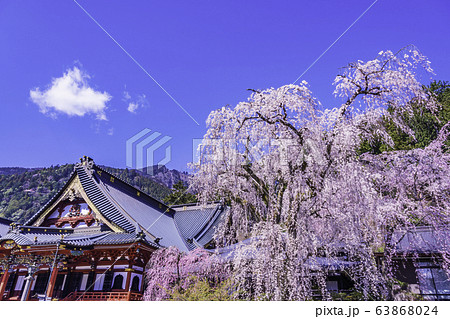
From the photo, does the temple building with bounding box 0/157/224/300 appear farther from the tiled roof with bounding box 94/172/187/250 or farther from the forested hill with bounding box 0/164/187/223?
the forested hill with bounding box 0/164/187/223

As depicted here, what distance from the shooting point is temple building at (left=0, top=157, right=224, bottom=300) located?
10461mm

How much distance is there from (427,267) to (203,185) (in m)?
8.98

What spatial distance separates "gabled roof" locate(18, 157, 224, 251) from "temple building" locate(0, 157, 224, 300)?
44mm

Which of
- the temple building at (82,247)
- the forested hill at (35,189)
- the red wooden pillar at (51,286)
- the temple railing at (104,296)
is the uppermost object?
the forested hill at (35,189)

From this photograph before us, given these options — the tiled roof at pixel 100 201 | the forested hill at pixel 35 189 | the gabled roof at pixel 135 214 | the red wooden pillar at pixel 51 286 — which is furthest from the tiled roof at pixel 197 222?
the forested hill at pixel 35 189

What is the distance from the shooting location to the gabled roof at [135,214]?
40.6ft

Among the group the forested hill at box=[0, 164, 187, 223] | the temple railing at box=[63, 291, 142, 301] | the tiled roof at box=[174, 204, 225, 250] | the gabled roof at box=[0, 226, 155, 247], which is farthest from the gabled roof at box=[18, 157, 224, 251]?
the forested hill at box=[0, 164, 187, 223]

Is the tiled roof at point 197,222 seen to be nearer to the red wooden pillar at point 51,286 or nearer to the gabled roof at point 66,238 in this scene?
the gabled roof at point 66,238

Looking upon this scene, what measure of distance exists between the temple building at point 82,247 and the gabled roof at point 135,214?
44 mm

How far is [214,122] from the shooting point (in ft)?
24.1

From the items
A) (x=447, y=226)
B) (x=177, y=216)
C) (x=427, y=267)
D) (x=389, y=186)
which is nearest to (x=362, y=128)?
(x=389, y=186)

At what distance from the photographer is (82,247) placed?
10367 millimetres

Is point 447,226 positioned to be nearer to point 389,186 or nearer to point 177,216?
point 389,186
